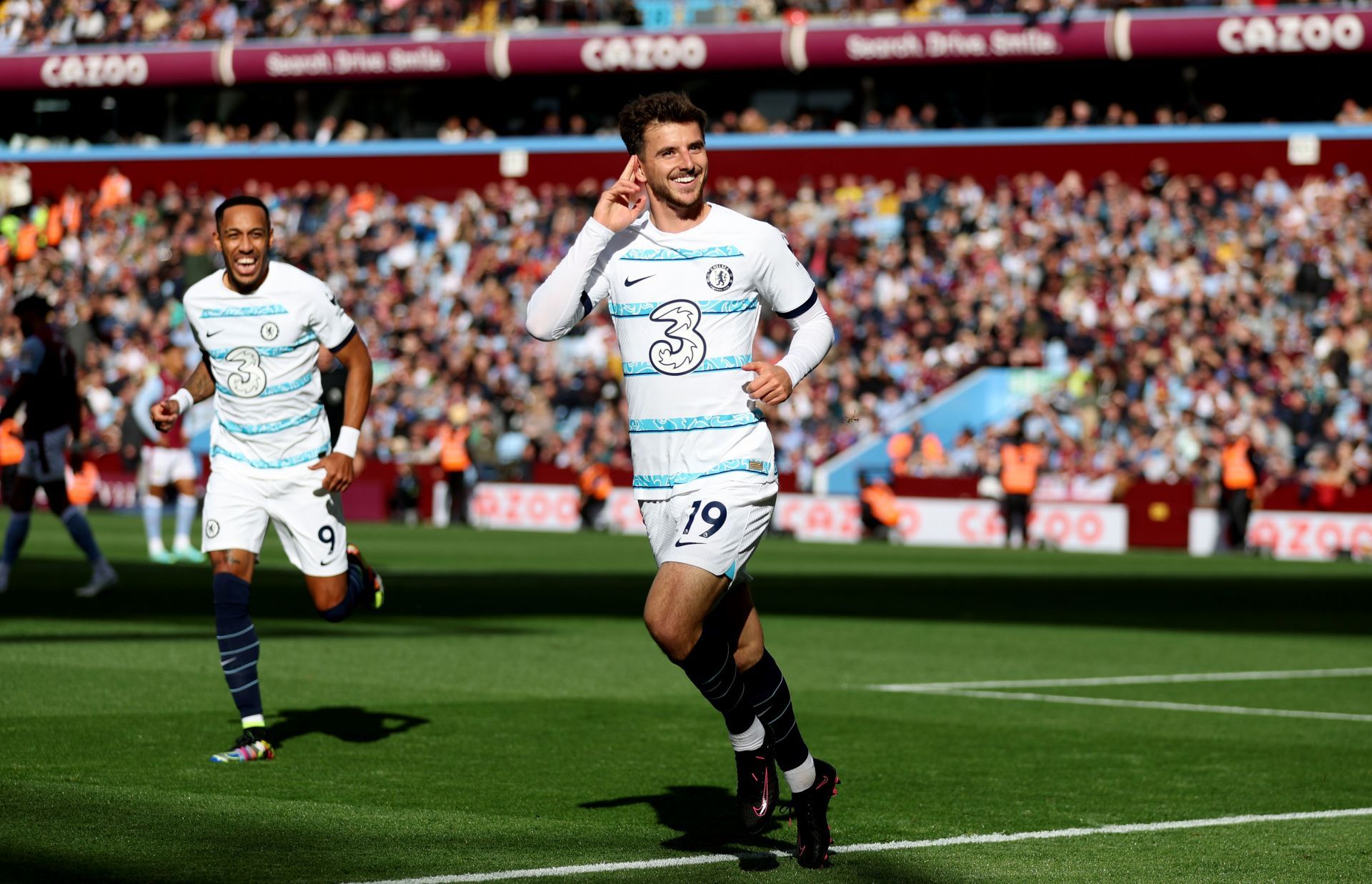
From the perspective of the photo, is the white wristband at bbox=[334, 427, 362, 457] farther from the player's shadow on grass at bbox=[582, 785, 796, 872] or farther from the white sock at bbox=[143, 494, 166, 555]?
the white sock at bbox=[143, 494, 166, 555]

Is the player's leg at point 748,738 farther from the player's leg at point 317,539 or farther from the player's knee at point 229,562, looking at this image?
the player's knee at point 229,562

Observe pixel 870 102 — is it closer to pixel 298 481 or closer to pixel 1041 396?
pixel 1041 396

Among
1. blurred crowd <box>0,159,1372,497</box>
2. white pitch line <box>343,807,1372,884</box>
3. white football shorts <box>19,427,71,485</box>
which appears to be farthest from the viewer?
blurred crowd <box>0,159,1372,497</box>

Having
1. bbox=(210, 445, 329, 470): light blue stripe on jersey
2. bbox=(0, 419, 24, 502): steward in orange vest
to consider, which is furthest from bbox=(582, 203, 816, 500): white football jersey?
bbox=(0, 419, 24, 502): steward in orange vest

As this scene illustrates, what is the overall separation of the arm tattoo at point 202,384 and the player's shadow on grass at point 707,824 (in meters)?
2.86

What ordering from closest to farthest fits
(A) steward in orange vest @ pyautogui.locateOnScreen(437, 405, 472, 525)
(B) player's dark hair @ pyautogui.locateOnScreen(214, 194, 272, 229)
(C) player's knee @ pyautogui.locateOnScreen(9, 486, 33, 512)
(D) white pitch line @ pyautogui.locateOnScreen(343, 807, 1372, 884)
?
(D) white pitch line @ pyautogui.locateOnScreen(343, 807, 1372, 884)
(B) player's dark hair @ pyautogui.locateOnScreen(214, 194, 272, 229)
(C) player's knee @ pyautogui.locateOnScreen(9, 486, 33, 512)
(A) steward in orange vest @ pyautogui.locateOnScreen(437, 405, 472, 525)

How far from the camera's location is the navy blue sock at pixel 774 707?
6738 mm

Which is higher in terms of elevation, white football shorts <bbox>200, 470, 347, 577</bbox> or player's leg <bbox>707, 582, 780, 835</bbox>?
white football shorts <bbox>200, 470, 347, 577</bbox>

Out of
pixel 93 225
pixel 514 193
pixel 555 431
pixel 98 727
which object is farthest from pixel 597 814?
pixel 93 225

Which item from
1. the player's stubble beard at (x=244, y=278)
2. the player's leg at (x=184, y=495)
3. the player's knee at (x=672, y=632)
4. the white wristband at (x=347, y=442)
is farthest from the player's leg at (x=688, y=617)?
the player's leg at (x=184, y=495)

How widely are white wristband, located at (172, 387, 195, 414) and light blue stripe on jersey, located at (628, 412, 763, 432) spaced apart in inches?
123

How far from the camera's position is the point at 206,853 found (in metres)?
6.61

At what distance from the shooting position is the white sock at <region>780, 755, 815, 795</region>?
6.68 metres

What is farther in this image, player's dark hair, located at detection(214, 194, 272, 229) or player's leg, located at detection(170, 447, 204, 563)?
player's leg, located at detection(170, 447, 204, 563)
